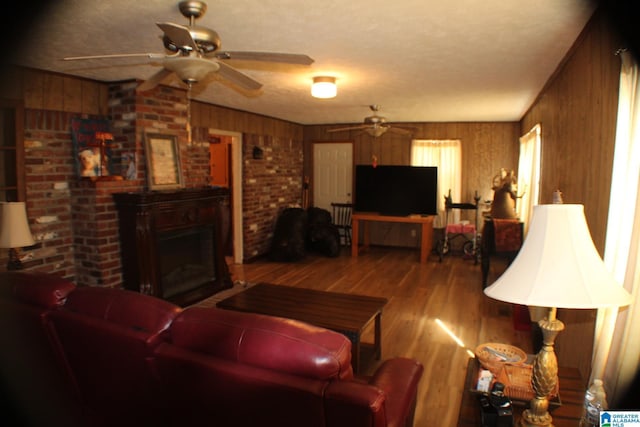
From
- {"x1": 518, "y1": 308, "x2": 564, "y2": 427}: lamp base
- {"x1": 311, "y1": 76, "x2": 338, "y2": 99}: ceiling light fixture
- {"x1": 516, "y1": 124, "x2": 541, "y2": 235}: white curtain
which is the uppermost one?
{"x1": 311, "y1": 76, "x2": 338, "y2": 99}: ceiling light fixture

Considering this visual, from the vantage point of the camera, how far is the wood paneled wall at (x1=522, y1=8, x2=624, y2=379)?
Answer: 6.57ft

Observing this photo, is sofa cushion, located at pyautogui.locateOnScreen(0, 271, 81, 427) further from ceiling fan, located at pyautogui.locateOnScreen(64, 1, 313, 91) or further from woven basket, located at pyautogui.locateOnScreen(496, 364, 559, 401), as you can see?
woven basket, located at pyautogui.locateOnScreen(496, 364, 559, 401)

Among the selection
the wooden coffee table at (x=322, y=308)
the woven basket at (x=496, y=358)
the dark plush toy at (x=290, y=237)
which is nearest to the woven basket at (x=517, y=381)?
the woven basket at (x=496, y=358)

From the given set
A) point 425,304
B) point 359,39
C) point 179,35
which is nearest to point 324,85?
point 359,39

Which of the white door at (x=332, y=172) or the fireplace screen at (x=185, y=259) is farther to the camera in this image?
the white door at (x=332, y=172)

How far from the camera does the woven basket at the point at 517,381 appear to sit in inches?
64.5

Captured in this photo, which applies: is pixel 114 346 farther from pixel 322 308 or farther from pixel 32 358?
pixel 322 308

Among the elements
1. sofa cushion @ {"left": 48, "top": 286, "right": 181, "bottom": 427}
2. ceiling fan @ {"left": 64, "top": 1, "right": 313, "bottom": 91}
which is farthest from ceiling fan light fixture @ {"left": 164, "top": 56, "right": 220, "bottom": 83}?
sofa cushion @ {"left": 48, "top": 286, "right": 181, "bottom": 427}

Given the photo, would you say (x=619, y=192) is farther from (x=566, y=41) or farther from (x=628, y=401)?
(x=566, y=41)

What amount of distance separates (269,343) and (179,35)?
4.34 feet

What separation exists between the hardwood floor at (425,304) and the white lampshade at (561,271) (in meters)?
1.54

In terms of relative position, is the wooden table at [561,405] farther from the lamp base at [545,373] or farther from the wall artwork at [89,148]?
the wall artwork at [89,148]

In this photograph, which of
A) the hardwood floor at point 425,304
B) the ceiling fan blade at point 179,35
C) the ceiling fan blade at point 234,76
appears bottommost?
the hardwood floor at point 425,304

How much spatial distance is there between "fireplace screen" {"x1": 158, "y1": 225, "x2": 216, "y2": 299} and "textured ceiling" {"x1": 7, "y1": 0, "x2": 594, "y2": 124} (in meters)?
1.58
